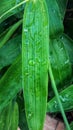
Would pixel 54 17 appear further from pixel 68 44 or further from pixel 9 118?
pixel 9 118

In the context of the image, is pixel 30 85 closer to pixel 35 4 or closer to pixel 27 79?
pixel 27 79

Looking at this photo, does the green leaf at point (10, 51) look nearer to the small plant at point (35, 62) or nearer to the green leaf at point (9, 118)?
the small plant at point (35, 62)

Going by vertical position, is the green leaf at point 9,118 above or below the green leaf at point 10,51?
below

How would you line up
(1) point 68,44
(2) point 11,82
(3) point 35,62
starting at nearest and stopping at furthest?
(3) point 35,62, (2) point 11,82, (1) point 68,44

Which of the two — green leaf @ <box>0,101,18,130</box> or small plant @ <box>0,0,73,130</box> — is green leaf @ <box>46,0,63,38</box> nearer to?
small plant @ <box>0,0,73,130</box>

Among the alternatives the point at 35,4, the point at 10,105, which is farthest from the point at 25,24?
the point at 10,105

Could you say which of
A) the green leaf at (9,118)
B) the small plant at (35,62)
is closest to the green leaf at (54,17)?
the small plant at (35,62)

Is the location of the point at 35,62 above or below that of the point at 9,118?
above

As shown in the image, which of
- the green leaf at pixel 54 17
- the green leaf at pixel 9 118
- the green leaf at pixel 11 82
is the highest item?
the green leaf at pixel 54 17

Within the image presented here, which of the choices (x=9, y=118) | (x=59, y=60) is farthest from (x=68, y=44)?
(x=9, y=118)
